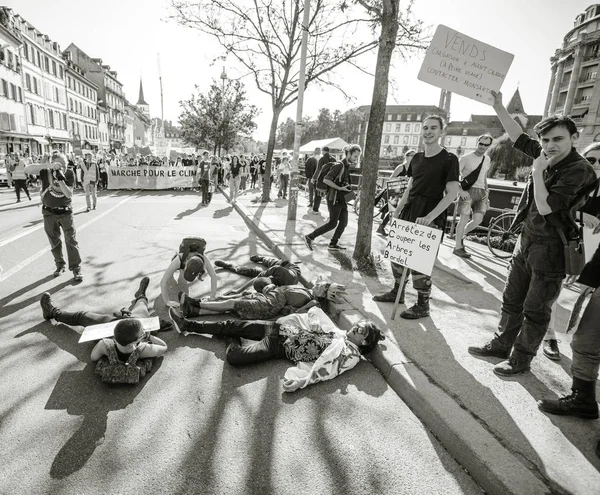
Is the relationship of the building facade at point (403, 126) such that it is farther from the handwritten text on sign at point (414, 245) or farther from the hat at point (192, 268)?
the hat at point (192, 268)

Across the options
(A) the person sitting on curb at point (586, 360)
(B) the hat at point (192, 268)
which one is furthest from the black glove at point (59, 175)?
(A) the person sitting on curb at point (586, 360)

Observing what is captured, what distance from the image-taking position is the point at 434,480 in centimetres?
221

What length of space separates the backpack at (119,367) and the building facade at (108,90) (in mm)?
72089

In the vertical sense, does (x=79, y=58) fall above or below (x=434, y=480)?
above

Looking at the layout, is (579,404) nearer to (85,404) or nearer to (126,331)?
(126,331)

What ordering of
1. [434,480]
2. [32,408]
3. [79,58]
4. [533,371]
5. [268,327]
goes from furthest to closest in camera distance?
[79,58] → [268,327] → [533,371] → [32,408] → [434,480]

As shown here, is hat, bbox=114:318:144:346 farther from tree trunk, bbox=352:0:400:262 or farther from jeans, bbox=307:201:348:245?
jeans, bbox=307:201:348:245

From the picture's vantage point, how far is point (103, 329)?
11.0ft

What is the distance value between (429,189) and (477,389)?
2.08 metres

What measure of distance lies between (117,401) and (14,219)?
362 inches

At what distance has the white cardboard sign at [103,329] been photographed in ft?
10.6

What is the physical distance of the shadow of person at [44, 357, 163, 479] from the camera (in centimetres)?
222

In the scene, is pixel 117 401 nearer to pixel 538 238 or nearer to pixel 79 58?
pixel 538 238

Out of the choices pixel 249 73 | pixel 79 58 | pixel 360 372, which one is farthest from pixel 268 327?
pixel 79 58
